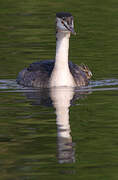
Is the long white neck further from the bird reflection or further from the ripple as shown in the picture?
the ripple

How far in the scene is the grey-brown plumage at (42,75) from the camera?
19.7m

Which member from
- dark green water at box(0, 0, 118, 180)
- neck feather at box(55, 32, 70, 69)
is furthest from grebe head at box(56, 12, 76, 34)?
dark green water at box(0, 0, 118, 180)

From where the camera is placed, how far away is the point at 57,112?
1636 cm

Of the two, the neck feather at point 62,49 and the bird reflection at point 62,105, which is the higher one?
the neck feather at point 62,49

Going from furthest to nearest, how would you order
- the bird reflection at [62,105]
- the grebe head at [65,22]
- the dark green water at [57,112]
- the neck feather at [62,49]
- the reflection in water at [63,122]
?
the neck feather at [62,49], the grebe head at [65,22], the bird reflection at [62,105], the reflection in water at [63,122], the dark green water at [57,112]

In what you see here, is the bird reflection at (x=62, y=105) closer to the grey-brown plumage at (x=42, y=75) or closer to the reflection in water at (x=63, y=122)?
the reflection in water at (x=63, y=122)

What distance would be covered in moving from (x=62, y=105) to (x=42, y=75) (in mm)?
2978

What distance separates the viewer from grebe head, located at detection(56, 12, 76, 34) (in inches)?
731

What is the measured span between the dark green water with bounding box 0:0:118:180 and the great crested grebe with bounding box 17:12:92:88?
36 cm

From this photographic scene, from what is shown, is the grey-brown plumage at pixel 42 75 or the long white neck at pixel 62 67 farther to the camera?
the grey-brown plumage at pixel 42 75

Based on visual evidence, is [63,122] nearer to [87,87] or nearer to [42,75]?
[87,87]

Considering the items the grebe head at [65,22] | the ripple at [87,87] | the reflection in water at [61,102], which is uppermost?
the grebe head at [65,22]

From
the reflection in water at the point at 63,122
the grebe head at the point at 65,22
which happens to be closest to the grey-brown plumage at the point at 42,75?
the reflection in water at the point at 63,122

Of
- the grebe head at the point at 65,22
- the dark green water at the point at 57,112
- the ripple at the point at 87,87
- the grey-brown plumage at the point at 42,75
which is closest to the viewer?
the dark green water at the point at 57,112
